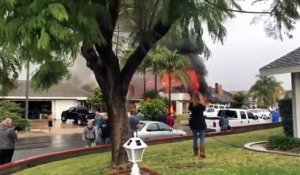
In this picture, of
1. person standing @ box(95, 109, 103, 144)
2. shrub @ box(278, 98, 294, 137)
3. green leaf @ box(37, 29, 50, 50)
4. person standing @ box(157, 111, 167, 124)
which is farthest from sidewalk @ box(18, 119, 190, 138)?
green leaf @ box(37, 29, 50, 50)

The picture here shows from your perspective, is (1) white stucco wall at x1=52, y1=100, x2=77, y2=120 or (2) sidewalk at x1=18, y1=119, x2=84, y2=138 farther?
(1) white stucco wall at x1=52, y1=100, x2=77, y2=120

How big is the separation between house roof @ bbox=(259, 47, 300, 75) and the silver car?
592cm

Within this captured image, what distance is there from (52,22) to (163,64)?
42.1m

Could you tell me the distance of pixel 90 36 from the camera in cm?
691

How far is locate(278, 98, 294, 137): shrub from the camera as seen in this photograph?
16.2m

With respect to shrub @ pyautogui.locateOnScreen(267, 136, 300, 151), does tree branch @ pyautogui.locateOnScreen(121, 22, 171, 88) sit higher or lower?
higher

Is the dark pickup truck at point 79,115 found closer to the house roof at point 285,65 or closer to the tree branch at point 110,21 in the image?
the house roof at point 285,65

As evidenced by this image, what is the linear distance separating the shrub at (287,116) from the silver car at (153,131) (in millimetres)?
5669

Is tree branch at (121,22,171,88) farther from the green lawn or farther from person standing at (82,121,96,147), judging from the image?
person standing at (82,121,96,147)

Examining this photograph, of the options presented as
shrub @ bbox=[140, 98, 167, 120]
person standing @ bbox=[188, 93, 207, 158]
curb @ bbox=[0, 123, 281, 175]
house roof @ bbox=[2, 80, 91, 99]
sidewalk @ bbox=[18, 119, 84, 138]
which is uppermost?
house roof @ bbox=[2, 80, 91, 99]

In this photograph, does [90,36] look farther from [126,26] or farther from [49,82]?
[49,82]

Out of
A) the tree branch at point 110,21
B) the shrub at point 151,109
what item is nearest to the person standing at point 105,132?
the tree branch at point 110,21

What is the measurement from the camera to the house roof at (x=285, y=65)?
48.2 ft

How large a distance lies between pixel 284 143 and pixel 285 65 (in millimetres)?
2708
